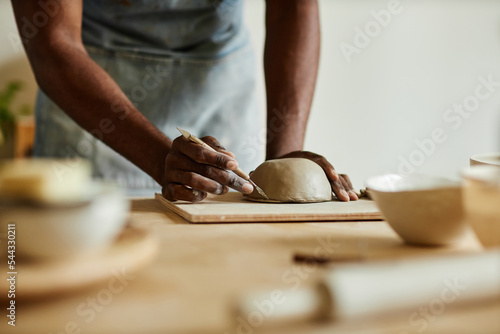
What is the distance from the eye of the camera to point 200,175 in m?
1.22

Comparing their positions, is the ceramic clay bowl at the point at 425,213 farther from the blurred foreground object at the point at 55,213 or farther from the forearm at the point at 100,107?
the forearm at the point at 100,107

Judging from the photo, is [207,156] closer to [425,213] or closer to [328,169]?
[328,169]

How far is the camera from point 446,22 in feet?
12.2

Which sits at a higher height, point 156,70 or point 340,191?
point 156,70

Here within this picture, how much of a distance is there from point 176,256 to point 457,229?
1.24 feet

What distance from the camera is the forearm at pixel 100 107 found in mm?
1394

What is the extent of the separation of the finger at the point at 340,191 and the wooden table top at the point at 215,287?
1.08 feet

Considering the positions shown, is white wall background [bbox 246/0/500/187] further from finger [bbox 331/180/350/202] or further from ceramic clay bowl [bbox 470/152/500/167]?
ceramic clay bowl [bbox 470/152/500/167]

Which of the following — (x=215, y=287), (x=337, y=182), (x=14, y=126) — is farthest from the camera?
(x=14, y=126)

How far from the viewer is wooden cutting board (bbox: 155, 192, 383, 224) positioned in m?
1.00

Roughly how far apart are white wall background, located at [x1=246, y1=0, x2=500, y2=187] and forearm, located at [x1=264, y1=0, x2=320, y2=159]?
5.50 ft

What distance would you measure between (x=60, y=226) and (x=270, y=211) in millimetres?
585

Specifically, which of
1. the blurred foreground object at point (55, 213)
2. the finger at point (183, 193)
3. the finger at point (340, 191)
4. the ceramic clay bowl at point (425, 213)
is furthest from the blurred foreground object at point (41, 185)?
the finger at point (340, 191)

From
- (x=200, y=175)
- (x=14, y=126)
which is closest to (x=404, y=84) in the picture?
(x=14, y=126)
